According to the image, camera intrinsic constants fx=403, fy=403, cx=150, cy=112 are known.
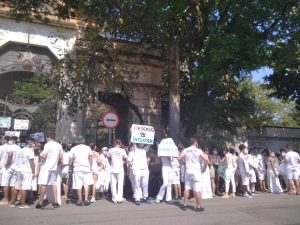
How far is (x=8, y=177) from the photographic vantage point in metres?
10.8

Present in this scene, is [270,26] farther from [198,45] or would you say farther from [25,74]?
[25,74]

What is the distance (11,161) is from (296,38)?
1182cm

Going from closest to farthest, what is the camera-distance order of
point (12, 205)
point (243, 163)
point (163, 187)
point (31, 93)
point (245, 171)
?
point (12, 205), point (163, 187), point (245, 171), point (243, 163), point (31, 93)

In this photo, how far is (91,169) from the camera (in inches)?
457

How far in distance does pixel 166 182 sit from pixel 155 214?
6.26 ft

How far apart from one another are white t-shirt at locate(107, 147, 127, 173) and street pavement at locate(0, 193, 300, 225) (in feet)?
3.25

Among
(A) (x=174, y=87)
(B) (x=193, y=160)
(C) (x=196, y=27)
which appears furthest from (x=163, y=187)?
(C) (x=196, y=27)

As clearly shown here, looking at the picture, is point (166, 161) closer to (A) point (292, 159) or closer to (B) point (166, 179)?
(B) point (166, 179)

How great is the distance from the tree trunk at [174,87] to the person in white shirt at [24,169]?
6361 millimetres

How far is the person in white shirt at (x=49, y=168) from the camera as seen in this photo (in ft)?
33.8

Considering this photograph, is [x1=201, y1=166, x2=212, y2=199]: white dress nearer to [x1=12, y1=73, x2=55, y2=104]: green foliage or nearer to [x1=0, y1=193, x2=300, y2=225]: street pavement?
[x1=0, y1=193, x2=300, y2=225]: street pavement

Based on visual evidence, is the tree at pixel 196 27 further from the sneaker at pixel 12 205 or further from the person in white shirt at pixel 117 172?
the sneaker at pixel 12 205

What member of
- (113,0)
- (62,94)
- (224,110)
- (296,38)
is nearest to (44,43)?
(62,94)

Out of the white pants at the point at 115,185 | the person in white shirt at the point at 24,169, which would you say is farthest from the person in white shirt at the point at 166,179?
the person in white shirt at the point at 24,169
